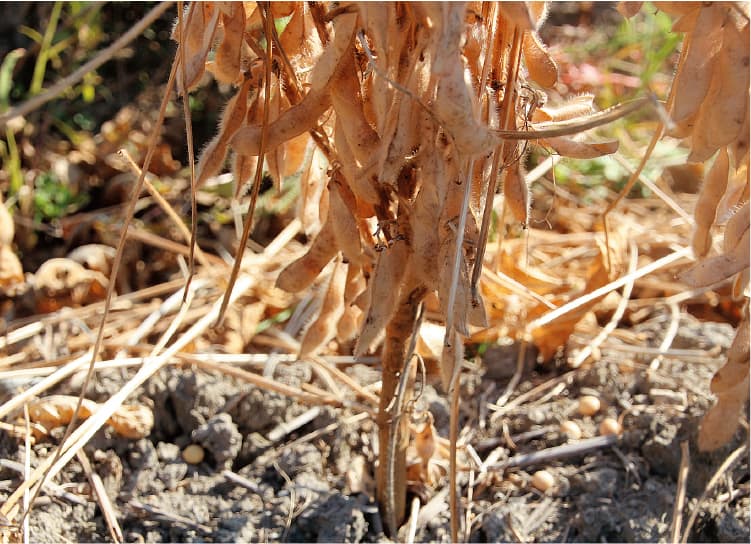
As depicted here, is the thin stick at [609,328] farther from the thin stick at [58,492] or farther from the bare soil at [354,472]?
the thin stick at [58,492]

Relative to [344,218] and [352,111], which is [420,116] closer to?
[352,111]

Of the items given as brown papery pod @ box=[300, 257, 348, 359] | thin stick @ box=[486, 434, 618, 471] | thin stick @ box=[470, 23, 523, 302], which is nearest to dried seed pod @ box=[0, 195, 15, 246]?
brown papery pod @ box=[300, 257, 348, 359]

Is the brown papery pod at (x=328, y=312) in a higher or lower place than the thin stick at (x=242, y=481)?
higher

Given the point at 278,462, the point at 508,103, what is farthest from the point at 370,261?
the point at 278,462

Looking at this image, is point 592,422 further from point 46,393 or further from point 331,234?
point 46,393

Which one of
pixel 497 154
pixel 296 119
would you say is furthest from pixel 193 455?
pixel 497 154

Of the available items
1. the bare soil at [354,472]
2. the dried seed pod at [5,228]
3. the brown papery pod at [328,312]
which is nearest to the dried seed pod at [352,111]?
the brown papery pod at [328,312]
